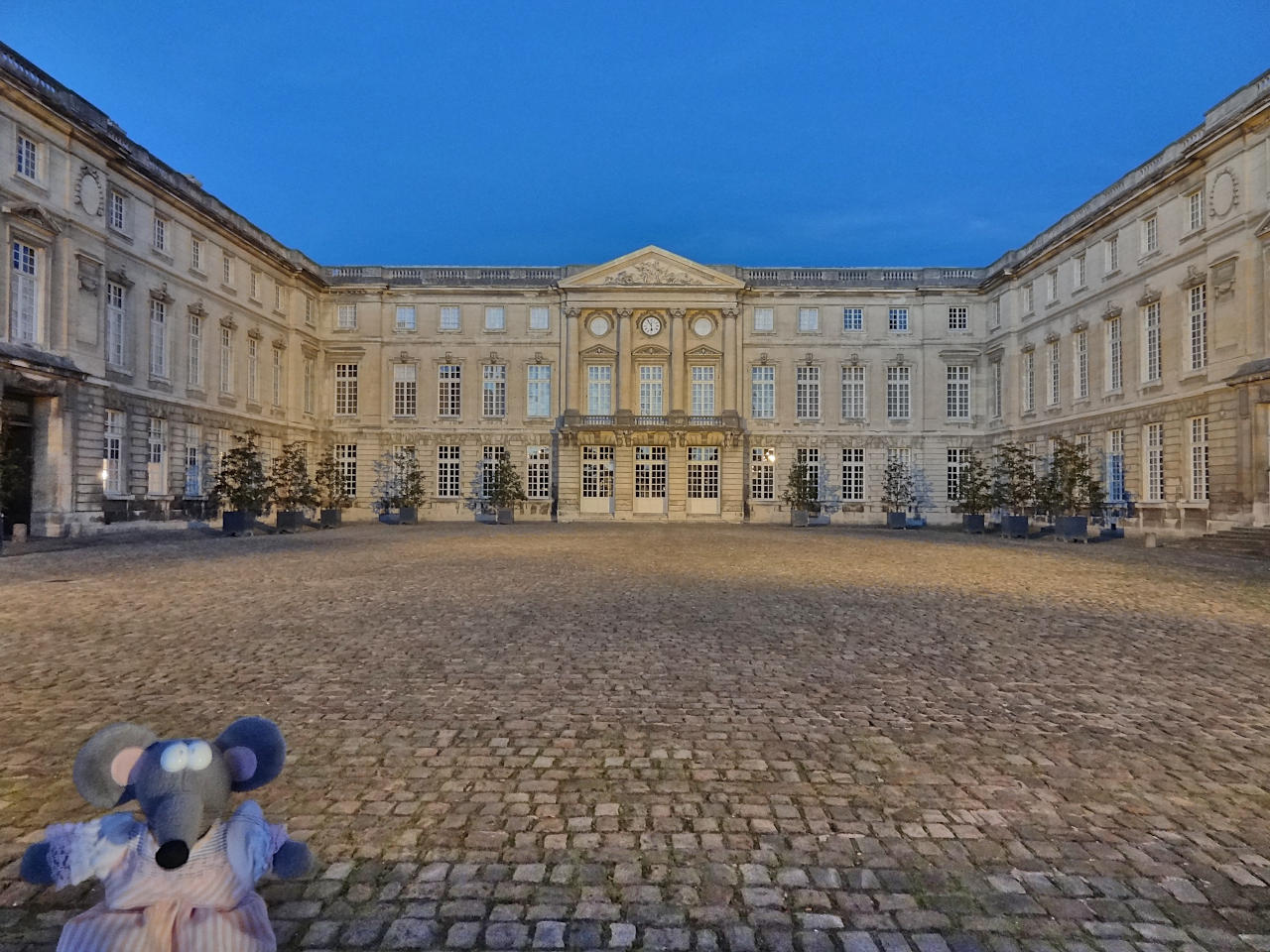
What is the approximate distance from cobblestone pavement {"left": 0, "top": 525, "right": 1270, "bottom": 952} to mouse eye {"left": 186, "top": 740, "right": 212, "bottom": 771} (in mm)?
972

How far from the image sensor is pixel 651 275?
37875 millimetres

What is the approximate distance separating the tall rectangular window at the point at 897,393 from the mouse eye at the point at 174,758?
128ft

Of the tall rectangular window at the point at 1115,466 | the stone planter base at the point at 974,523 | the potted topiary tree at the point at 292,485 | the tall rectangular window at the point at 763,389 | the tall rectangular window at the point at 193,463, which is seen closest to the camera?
the tall rectangular window at the point at 1115,466

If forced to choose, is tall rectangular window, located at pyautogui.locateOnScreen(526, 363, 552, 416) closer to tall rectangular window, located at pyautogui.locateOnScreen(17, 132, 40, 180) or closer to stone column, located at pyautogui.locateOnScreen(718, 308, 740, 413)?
stone column, located at pyautogui.locateOnScreen(718, 308, 740, 413)

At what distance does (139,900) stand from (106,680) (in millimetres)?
4434

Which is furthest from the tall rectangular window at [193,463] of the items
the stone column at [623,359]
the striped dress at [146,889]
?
the striped dress at [146,889]

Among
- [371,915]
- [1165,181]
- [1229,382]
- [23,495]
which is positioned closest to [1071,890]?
[371,915]

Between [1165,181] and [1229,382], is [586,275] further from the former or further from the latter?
[1229,382]

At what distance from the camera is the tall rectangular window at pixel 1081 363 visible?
92.5ft

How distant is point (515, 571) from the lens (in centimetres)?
1316

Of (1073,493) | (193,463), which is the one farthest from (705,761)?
(193,463)

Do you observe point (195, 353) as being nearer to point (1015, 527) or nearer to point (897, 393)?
point (1015, 527)

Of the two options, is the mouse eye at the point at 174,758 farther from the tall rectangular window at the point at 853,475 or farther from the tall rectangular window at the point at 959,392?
the tall rectangular window at the point at 959,392

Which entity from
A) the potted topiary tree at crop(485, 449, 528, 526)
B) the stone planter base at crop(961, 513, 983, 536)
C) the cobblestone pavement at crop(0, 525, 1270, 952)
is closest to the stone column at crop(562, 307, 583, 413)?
the potted topiary tree at crop(485, 449, 528, 526)
